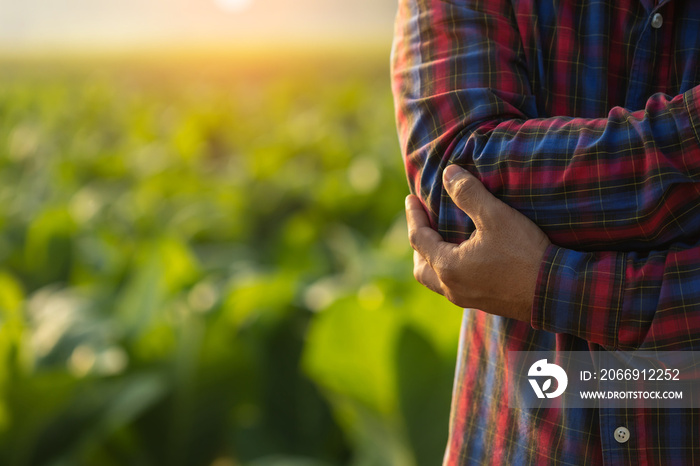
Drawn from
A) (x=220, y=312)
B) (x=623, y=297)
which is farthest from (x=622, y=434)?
(x=220, y=312)

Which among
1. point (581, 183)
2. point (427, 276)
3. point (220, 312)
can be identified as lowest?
point (220, 312)

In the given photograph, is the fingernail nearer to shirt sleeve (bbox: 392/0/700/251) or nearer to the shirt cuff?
shirt sleeve (bbox: 392/0/700/251)

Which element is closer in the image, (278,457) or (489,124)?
(489,124)

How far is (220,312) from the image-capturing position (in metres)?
1.75

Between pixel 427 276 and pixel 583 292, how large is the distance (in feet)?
0.57

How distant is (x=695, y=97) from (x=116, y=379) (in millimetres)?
1285

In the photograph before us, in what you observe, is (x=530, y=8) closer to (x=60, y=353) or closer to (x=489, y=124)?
(x=489, y=124)

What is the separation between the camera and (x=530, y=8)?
0.82m

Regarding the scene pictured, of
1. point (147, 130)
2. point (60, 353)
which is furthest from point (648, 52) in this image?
point (147, 130)

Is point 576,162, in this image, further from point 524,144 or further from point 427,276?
point 427,276

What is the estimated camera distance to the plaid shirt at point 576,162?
73cm

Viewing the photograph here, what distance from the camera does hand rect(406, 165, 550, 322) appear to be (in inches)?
29.8

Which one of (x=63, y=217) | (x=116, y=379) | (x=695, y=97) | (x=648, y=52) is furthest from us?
(x=63, y=217)

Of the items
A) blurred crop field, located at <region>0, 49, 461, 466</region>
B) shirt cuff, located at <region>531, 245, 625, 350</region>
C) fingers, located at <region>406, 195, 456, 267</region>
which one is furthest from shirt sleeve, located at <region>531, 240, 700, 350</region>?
blurred crop field, located at <region>0, 49, 461, 466</region>
